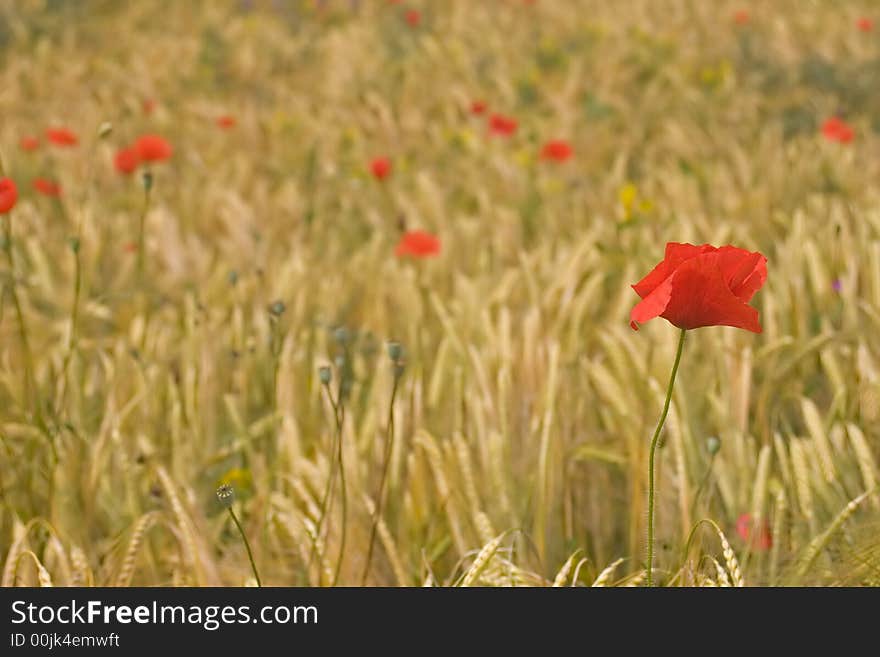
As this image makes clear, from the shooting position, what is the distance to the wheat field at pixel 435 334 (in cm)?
123

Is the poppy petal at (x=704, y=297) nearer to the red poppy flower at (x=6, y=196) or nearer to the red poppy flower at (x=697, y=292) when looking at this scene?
the red poppy flower at (x=697, y=292)

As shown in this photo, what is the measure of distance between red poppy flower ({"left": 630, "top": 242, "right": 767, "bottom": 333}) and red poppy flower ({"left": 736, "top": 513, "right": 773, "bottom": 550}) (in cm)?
43

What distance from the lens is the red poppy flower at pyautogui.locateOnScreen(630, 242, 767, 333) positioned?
0.79m

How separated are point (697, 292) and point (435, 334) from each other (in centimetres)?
105

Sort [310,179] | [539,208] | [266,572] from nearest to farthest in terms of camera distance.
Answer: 1. [266,572]
2. [539,208]
3. [310,179]

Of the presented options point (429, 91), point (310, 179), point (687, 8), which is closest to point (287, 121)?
point (310, 179)

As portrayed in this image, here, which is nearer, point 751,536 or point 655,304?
point 655,304

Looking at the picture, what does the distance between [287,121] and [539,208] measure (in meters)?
1.07

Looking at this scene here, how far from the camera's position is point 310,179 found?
296cm

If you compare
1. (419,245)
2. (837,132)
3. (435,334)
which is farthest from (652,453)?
(837,132)

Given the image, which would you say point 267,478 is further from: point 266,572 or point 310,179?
point 310,179

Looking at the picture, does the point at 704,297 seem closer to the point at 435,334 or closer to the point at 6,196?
the point at 6,196

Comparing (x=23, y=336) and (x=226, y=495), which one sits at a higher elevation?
(x=23, y=336)

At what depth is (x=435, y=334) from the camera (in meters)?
1.82
